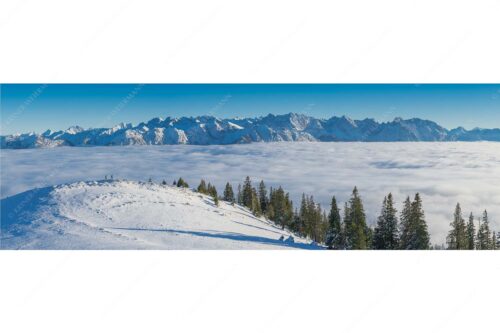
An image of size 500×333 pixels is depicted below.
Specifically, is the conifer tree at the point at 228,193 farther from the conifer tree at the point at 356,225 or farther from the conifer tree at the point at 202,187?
the conifer tree at the point at 356,225

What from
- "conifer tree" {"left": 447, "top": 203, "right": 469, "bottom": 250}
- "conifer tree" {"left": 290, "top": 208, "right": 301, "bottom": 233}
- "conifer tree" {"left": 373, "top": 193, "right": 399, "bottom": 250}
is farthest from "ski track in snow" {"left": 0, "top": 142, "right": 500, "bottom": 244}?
"conifer tree" {"left": 373, "top": 193, "right": 399, "bottom": 250}

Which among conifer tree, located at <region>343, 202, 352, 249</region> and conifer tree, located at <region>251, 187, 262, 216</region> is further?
conifer tree, located at <region>251, 187, 262, 216</region>

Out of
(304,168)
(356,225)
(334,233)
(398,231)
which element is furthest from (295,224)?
(398,231)

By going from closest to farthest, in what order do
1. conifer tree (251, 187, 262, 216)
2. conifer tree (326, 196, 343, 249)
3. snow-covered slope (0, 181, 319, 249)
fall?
snow-covered slope (0, 181, 319, 249) < conifer tree (326, 196, 343, 249) < conifer tree (251, 187, 262, 216)

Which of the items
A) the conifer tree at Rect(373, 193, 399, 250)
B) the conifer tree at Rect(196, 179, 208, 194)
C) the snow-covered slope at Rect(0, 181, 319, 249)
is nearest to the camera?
the snow-covered slope at Rect(0, 181, 319, 249)

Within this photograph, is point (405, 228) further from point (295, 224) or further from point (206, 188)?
point (206, 188)

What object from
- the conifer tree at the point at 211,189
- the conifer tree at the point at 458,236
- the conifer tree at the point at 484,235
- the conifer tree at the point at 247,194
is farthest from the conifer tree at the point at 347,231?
the conifer tree at the point at 211,189

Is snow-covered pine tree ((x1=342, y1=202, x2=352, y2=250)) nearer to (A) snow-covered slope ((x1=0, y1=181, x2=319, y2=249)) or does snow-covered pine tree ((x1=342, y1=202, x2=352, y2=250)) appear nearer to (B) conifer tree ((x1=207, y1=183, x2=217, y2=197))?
(A) snow-covered slope ((x1=0, y1=181, x2=319, y2=249))
